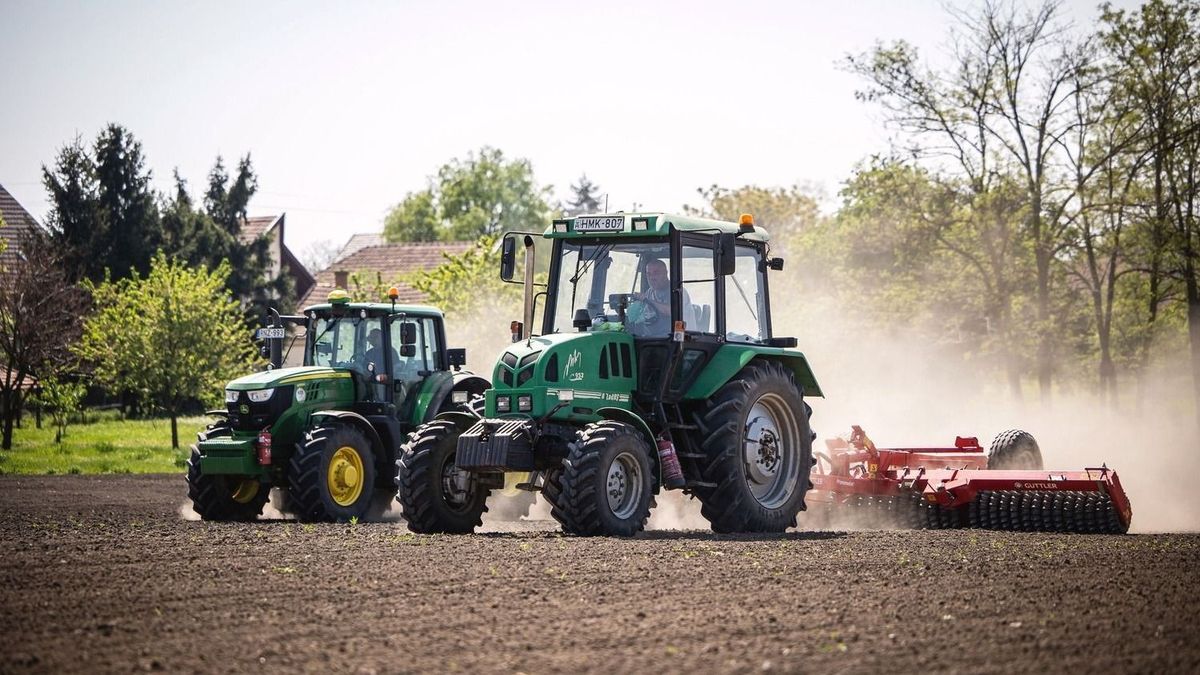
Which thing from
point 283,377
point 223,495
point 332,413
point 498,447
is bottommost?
point 223,495

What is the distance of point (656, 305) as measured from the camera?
13039mm

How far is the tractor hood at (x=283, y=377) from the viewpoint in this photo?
1569cm

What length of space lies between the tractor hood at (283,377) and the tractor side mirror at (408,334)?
2.92 ft

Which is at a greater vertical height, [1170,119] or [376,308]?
[1170,119]

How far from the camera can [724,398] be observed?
42.8 feet

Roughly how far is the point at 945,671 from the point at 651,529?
8.41 meters

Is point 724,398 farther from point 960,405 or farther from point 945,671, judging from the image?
point 960,405

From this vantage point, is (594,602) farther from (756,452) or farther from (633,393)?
(756,452)

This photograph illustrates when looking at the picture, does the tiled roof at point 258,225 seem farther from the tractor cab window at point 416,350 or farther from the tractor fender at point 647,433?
the tractor fender at point 647,433

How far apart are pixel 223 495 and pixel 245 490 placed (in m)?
0.43

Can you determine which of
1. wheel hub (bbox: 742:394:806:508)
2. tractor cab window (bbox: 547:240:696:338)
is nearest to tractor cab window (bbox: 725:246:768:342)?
tractor cab window (bbox: 547:240:696:338)

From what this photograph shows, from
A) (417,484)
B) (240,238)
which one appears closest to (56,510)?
(417,484)

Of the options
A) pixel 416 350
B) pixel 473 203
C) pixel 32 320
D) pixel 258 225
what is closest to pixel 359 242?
pixel 473 203

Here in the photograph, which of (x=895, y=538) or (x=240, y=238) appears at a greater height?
(x=240, y=238)
